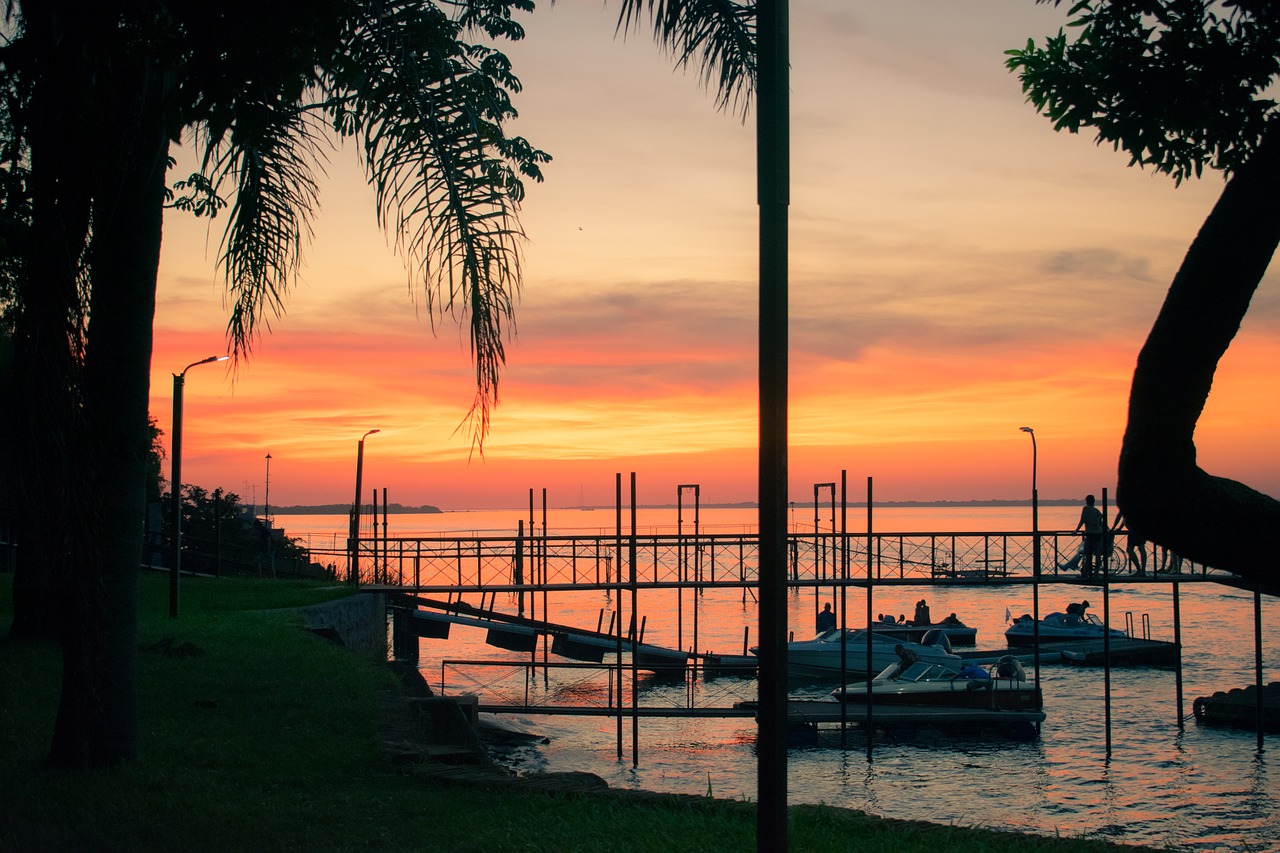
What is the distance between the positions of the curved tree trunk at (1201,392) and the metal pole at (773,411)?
5.43 ft

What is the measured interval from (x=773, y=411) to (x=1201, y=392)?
198cm

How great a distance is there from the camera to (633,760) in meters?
23.0

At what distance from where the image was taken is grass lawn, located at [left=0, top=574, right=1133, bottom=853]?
23.5 ft

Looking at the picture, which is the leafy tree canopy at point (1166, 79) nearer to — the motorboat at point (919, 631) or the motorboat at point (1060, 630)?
the motorboat at point (919, 631)

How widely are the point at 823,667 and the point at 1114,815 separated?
15482mm

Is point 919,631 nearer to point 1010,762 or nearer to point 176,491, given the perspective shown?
point 1010,762

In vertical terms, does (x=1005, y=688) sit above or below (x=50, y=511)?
below

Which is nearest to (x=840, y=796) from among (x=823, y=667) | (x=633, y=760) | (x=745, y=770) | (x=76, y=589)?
(x=745, y=770)

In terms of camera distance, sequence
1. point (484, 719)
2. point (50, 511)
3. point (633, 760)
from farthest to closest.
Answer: point (484, 719) < point (633, 760) < point (50, 511)

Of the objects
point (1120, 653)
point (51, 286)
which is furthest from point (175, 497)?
point (1120, 653)

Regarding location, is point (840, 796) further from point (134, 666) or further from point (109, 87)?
point (109, 87)

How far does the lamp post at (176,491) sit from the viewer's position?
72.0 feet

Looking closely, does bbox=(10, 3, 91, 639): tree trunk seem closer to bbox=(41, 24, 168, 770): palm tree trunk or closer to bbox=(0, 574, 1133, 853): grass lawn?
bbox=(41, 24, 168, 770): palm tree trunk

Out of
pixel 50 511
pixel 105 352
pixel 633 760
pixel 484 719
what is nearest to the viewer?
pixel 50 511
